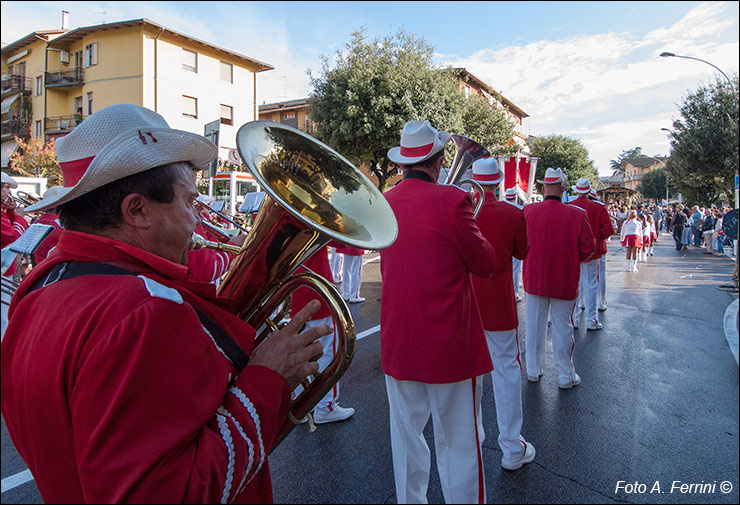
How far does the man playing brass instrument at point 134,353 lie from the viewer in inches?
32.7

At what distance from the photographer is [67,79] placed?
82.7ft

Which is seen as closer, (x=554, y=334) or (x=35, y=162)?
(x=554, y=334)

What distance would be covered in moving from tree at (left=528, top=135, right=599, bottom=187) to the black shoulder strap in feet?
135

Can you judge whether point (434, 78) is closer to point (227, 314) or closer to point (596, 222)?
point (596, 222)

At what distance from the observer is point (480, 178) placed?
357cm

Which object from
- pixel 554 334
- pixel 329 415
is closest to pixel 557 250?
pixel 554 334

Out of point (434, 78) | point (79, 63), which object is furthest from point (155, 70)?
point (434, 78)

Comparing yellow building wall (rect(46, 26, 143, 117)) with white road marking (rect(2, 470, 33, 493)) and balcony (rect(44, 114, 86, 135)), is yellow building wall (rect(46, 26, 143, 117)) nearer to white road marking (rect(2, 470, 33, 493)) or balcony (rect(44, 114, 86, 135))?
balcony (rect(44, 114, 86, 135))

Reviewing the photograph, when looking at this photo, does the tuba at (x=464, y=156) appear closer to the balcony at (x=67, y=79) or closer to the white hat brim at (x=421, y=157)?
the white hat brim at (x=421, y=157)

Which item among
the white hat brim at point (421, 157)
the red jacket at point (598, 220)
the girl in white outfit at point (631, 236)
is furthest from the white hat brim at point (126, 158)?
the girl in white outfit at point (631, 236)

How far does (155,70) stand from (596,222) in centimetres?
2373

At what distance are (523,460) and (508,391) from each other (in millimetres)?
452

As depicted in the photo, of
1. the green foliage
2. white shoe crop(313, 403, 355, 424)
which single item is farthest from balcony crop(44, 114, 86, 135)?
the green foliage

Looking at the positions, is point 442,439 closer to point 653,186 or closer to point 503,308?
point 503,308
